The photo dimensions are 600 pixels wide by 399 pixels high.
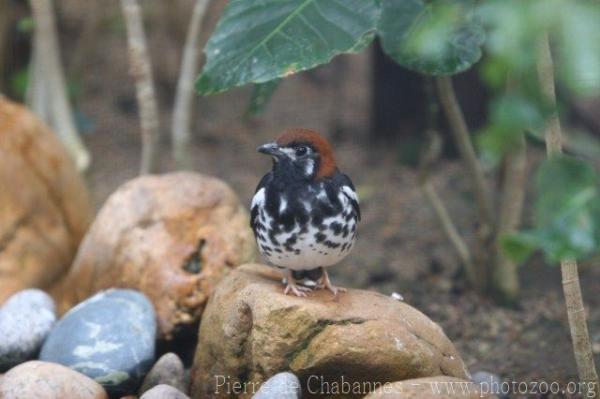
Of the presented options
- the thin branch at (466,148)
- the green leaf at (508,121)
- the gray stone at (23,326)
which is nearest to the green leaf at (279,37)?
the thin branch at (466,148)

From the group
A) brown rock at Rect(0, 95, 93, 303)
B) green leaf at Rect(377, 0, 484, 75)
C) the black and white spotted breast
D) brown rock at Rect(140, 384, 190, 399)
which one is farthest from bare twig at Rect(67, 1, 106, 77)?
brown rock at Rect(140, 384, 190, 399)

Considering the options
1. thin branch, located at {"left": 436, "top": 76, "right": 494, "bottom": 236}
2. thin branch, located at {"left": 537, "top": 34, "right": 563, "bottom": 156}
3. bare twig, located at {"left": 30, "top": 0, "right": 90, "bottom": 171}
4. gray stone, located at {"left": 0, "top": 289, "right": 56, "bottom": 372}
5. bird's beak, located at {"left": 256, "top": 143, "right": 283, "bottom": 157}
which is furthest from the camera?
bare twig, located at {"left": 30, "top": 0, "right": 90, "bottom": 171}

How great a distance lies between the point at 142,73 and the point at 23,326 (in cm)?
159

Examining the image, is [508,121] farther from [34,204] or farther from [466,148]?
[34,204]

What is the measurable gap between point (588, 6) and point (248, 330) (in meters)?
2.12

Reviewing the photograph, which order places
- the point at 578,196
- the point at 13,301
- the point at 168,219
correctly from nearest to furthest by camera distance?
the point at 578,196, the point at 13,301, the point at 168,219

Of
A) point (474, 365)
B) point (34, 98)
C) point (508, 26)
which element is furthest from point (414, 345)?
point (34, 98)

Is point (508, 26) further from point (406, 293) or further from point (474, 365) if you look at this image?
point (406, 293)

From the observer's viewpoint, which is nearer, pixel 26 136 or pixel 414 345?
pixel 414 345

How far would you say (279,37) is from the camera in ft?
12.3

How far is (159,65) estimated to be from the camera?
26.0 feet

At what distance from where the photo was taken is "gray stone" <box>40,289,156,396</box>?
402 centimetres

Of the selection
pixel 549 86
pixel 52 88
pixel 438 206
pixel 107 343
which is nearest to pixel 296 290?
pixel 107 343

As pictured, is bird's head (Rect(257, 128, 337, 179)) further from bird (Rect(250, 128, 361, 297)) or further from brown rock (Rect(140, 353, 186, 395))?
brown rock (Rect(140, 353, 186, 395))
